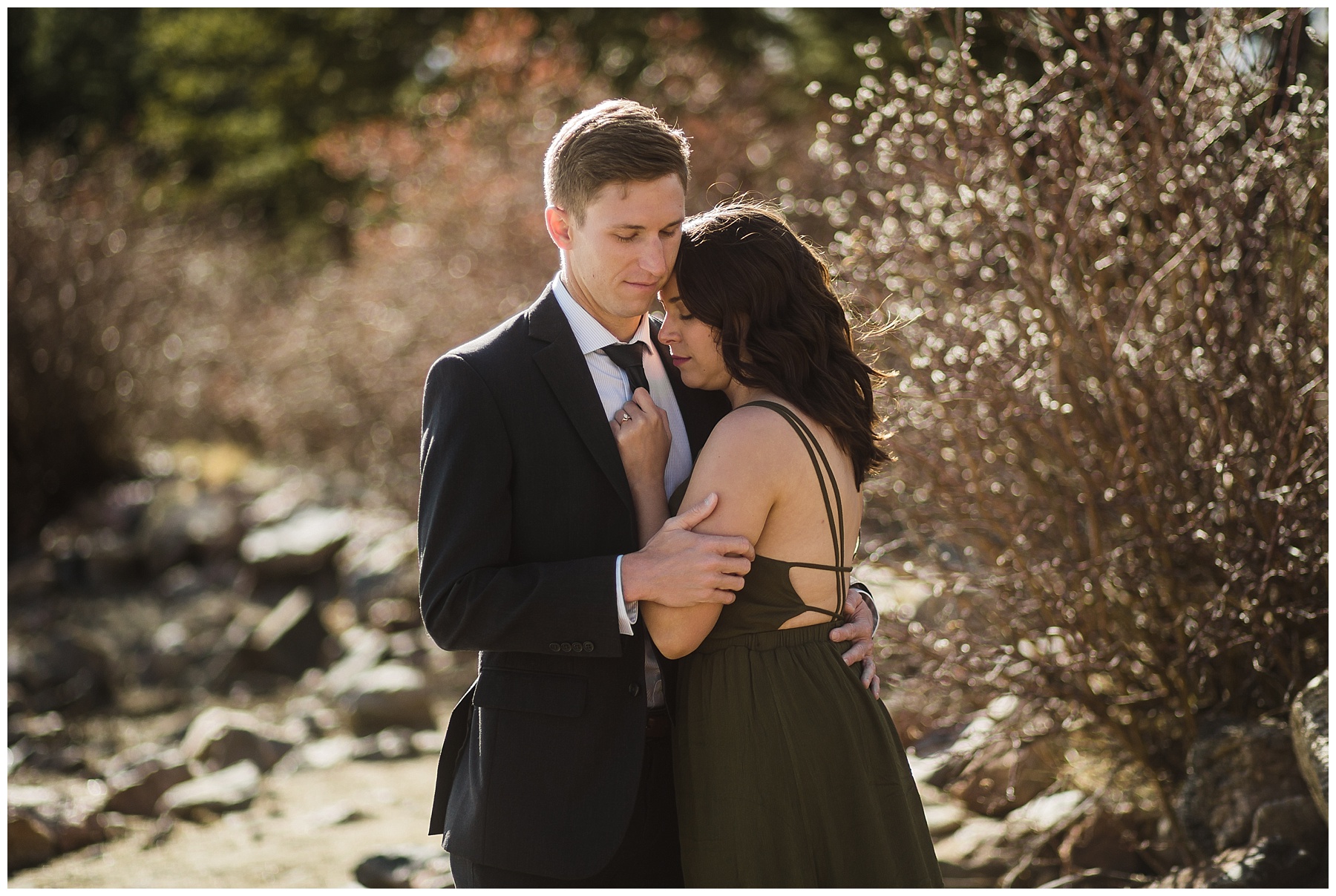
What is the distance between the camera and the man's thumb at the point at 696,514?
7.41ft

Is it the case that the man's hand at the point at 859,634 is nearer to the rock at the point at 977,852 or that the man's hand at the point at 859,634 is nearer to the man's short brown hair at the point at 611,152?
the man's short brown hair at the point at 611,152

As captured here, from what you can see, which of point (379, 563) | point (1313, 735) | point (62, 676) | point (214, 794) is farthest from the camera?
point (379, 563)

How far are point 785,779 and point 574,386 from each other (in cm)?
90

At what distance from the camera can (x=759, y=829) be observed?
2352 mm

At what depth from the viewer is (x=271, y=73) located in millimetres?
21453

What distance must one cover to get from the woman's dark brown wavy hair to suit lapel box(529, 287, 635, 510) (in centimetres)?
27

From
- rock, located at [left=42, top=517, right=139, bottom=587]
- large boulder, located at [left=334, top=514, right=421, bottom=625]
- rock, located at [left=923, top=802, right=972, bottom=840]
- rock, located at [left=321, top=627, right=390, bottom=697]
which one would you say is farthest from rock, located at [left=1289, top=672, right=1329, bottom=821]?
rock, located at [left=42, top=517, right=139, bottom=587]

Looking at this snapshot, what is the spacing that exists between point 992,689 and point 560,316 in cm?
235

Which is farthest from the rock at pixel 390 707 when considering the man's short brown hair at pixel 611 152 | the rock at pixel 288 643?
the man's short brown hair at pixel 611 152

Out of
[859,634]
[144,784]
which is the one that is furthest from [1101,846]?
[144,784]

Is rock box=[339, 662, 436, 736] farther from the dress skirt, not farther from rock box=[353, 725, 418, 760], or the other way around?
the dress skirt

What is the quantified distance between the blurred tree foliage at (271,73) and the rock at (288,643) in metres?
7.77

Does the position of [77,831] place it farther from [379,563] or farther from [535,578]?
[535,578]

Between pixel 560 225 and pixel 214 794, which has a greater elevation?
pixel 560 225
